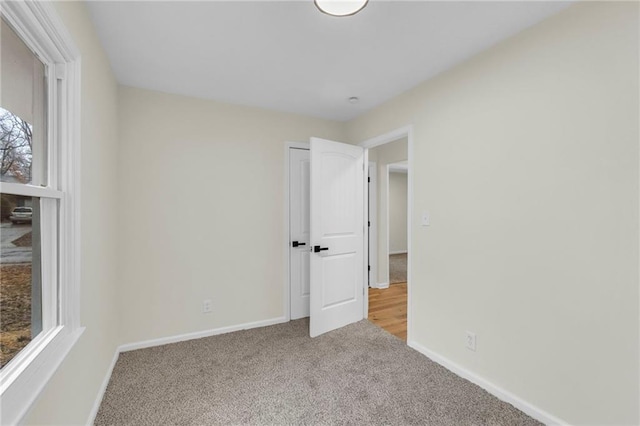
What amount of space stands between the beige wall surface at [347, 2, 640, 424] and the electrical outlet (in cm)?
5

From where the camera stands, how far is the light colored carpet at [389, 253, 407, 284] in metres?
5.32

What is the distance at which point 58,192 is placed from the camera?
1.27m

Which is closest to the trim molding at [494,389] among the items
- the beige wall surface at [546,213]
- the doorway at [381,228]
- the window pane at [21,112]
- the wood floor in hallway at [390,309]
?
the beige wall surface at [546,213]

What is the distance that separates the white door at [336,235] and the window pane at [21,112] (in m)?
1.98

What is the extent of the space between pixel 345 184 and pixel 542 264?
6.23 ft

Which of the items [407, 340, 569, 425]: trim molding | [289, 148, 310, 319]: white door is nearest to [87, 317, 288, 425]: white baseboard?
[289, 148, 310, 319]: white door

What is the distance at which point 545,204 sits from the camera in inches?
67.6

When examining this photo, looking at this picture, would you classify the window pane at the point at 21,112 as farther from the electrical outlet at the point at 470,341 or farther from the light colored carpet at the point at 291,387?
the electrical outlet at the point at 470,341

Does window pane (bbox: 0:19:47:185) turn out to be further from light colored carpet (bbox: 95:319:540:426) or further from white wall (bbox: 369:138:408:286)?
white wall (bbox: 369:138:408:286)

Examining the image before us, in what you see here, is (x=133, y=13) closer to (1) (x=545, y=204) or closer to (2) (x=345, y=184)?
(2) (x=345, y=184)

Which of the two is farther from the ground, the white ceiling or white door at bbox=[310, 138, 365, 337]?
the white ceiling

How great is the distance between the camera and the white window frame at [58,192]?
3.48ft

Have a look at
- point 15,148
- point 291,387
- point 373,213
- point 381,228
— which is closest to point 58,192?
point 15,148

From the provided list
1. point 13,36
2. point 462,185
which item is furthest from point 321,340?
point 13,36
